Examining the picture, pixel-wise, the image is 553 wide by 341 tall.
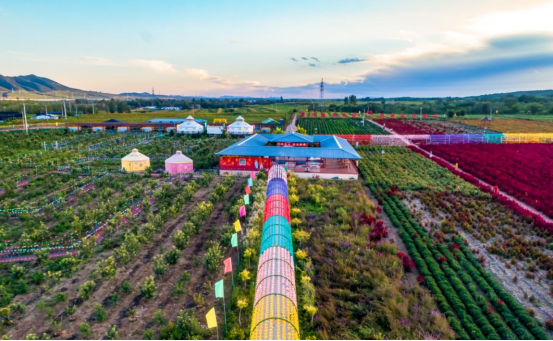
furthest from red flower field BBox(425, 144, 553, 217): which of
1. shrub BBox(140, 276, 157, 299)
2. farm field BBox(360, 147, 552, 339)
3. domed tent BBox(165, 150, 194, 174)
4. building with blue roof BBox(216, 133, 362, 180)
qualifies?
domed tent BBox(165, 150, 194, 174)

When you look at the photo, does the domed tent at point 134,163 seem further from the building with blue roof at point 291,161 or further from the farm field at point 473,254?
the farm field at point 473,254

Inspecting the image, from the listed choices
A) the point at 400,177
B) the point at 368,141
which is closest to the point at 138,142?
the point at 368,141

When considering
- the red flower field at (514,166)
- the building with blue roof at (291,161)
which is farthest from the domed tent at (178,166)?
the red flower field at (514,166)

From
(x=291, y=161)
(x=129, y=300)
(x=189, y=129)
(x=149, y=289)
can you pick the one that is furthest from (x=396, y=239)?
(x=189, y=129)

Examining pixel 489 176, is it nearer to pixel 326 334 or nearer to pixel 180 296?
pixel 326 334

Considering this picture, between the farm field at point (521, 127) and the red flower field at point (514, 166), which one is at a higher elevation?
the farm field at point (521, 127)

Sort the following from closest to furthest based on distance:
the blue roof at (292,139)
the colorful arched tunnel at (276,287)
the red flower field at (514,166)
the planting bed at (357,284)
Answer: the colorful arched tunnel at (276,287)
the planting bed at (357,284)
the red flower field at (514,166)
the blue roof at (292,139)

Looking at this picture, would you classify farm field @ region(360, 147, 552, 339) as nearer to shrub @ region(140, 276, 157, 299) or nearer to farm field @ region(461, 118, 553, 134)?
shrub @ region(140, 276, 157, 299)
